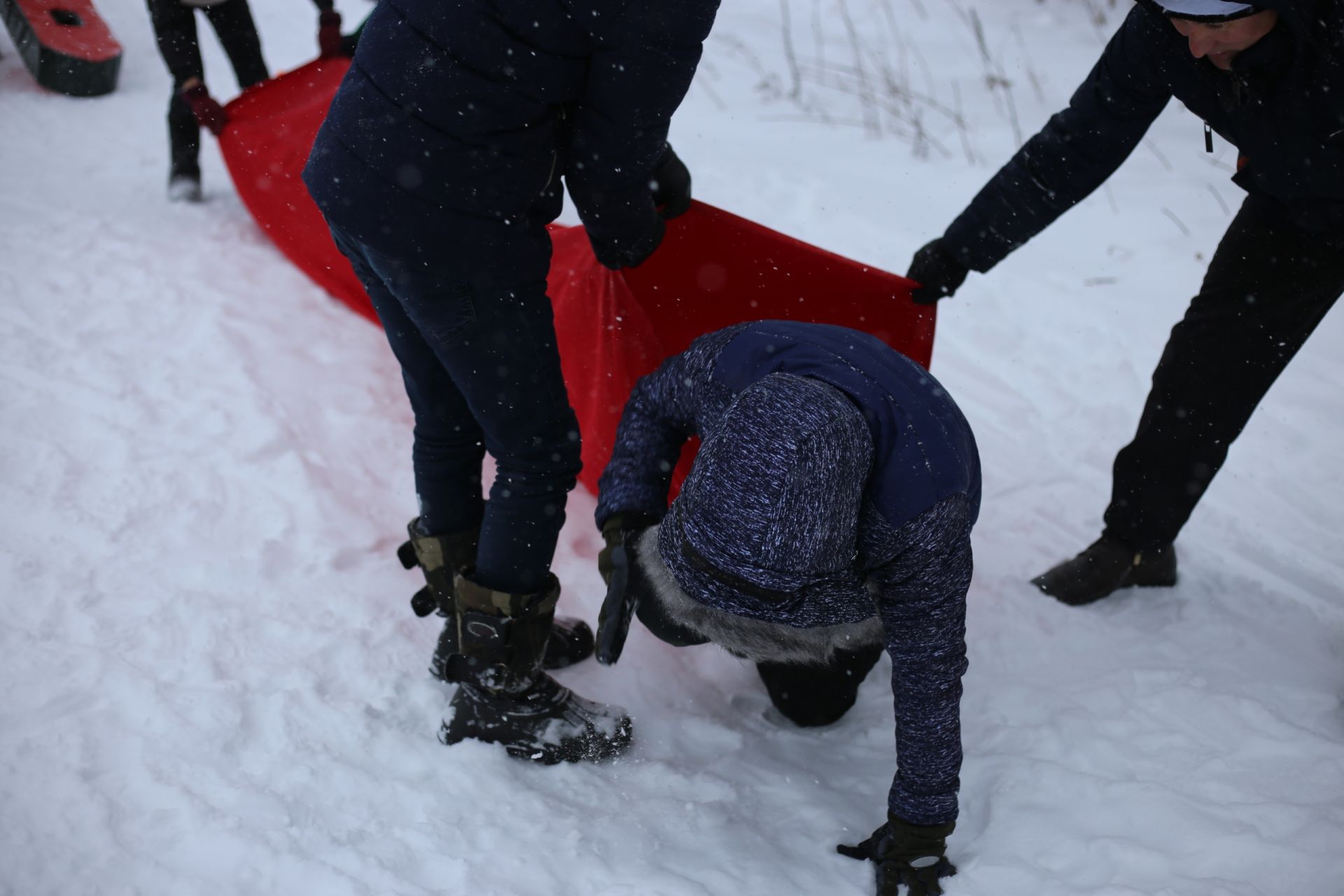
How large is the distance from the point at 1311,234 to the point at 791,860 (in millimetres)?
1590

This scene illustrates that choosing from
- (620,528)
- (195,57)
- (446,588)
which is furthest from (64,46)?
(620,528)

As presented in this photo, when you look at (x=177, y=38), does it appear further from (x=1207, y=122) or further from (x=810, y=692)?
(x=1207, y=122)

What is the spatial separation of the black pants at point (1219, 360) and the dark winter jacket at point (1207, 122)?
0.08 meters

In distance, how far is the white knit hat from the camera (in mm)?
1511

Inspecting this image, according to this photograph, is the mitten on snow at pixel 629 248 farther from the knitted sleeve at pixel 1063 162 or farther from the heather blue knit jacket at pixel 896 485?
the knitted sleeve at pixel 1063 162

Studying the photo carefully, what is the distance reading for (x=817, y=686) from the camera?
6.24 ft

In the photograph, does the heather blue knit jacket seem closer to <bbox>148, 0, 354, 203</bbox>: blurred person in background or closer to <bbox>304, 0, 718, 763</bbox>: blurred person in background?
<bbox>304, 0, 718, 763</bbox>: blurred person in background

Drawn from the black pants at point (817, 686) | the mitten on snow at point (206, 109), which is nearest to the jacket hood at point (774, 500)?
the black pants at point (817, 686)

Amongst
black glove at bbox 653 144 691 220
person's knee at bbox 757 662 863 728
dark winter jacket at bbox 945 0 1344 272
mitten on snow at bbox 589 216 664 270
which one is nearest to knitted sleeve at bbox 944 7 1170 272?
dark winter jacket at bbox 945 0 1344 272

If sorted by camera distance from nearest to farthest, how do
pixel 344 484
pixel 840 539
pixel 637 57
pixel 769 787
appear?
pixel 840 539 → pixel 637 57 → pixel 769 787 → pixel 344 484

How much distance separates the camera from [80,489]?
88.8 inches

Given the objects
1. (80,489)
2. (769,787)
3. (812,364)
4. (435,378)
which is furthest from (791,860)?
(80,489)

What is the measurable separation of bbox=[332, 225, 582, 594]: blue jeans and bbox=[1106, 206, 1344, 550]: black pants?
4.52 feet

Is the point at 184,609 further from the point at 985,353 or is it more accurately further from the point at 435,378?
the point at 985,353
